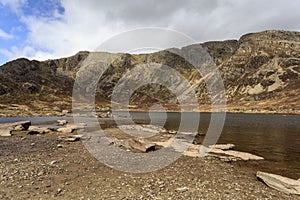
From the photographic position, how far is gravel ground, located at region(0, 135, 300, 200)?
19.0 metres

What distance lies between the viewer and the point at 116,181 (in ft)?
73.1

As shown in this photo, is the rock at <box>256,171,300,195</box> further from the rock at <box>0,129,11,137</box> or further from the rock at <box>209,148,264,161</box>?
the rock at <box>0,129,11,137</box>

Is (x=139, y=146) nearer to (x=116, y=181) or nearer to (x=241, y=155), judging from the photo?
(x=241, y=155)

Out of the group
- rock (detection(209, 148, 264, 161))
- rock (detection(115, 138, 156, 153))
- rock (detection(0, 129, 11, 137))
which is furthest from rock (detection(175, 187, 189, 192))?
rock (detection(0, 129, 11, 137))

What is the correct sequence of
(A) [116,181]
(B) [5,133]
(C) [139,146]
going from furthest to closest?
(B) [5,133] → (C) [139,146] → (A) [116,181]

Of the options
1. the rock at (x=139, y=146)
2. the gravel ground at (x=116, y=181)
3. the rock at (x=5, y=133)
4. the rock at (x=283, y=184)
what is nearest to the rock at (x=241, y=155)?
the gravel ground at (x=116, y=181)

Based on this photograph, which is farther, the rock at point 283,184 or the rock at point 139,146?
Result: the rock at point 139,146

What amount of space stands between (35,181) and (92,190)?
202 inches

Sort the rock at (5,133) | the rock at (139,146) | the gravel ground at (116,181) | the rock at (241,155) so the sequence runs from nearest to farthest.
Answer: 1. the gravel ground at (116,181)
2. the rock at (241,155)
3. the rock at (139,146)
4. the rock at (5,133)

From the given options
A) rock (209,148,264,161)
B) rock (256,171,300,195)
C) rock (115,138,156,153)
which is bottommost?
rock (209,148,264,161)

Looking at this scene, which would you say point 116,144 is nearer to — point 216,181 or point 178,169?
point 178,169

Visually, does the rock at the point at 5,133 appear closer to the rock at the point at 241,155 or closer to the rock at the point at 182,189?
the rock at the point at 241,155

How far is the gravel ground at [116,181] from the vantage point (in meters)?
19.0

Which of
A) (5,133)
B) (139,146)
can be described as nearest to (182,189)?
(139,146)
